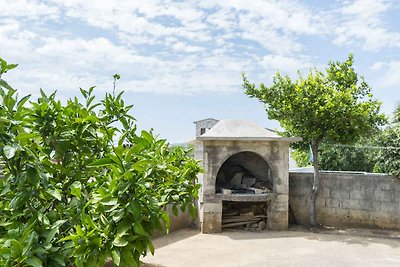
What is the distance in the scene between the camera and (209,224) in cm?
887

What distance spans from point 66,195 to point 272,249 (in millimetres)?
5514

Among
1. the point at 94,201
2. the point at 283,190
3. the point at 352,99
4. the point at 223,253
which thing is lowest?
the point at 223,253

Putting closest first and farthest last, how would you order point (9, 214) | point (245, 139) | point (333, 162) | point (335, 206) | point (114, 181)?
1. point (114, 181)
2. point (9, 214)
3. point (245, 139)
4. point (335, 206)
5. point (333, 162)

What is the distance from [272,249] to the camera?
7.32 m

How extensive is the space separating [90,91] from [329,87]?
7.65 m

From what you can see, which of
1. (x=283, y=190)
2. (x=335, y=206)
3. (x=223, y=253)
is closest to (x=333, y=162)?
(x=335, y=206)

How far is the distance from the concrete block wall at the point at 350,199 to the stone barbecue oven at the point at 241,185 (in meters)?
0.95

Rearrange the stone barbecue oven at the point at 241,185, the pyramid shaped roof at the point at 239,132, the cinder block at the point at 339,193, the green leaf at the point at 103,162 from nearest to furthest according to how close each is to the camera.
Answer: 1. the green leaf at the point at 103,162
2. the pyramid shaped roof at the point at 239,132
3. the stone barbecue oven at the point at 241,185
4. the cinder block at the point at 339,193

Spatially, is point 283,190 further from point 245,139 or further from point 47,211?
point 47,211

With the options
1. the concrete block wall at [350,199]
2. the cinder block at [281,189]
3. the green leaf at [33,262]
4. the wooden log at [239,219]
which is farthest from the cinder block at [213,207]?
the green leaf at [33,262]

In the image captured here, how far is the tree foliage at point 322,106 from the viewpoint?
8984 millimetres

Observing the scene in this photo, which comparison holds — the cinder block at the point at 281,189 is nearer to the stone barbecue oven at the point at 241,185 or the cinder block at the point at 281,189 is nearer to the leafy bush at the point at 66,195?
the stone barbecue oven at the point at 241,185

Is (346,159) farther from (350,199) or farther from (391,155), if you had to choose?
(350,199)

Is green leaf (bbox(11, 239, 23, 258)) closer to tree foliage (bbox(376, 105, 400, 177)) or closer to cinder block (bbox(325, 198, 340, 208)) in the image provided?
cinder block (bbox(325, 198, 340, 208))
